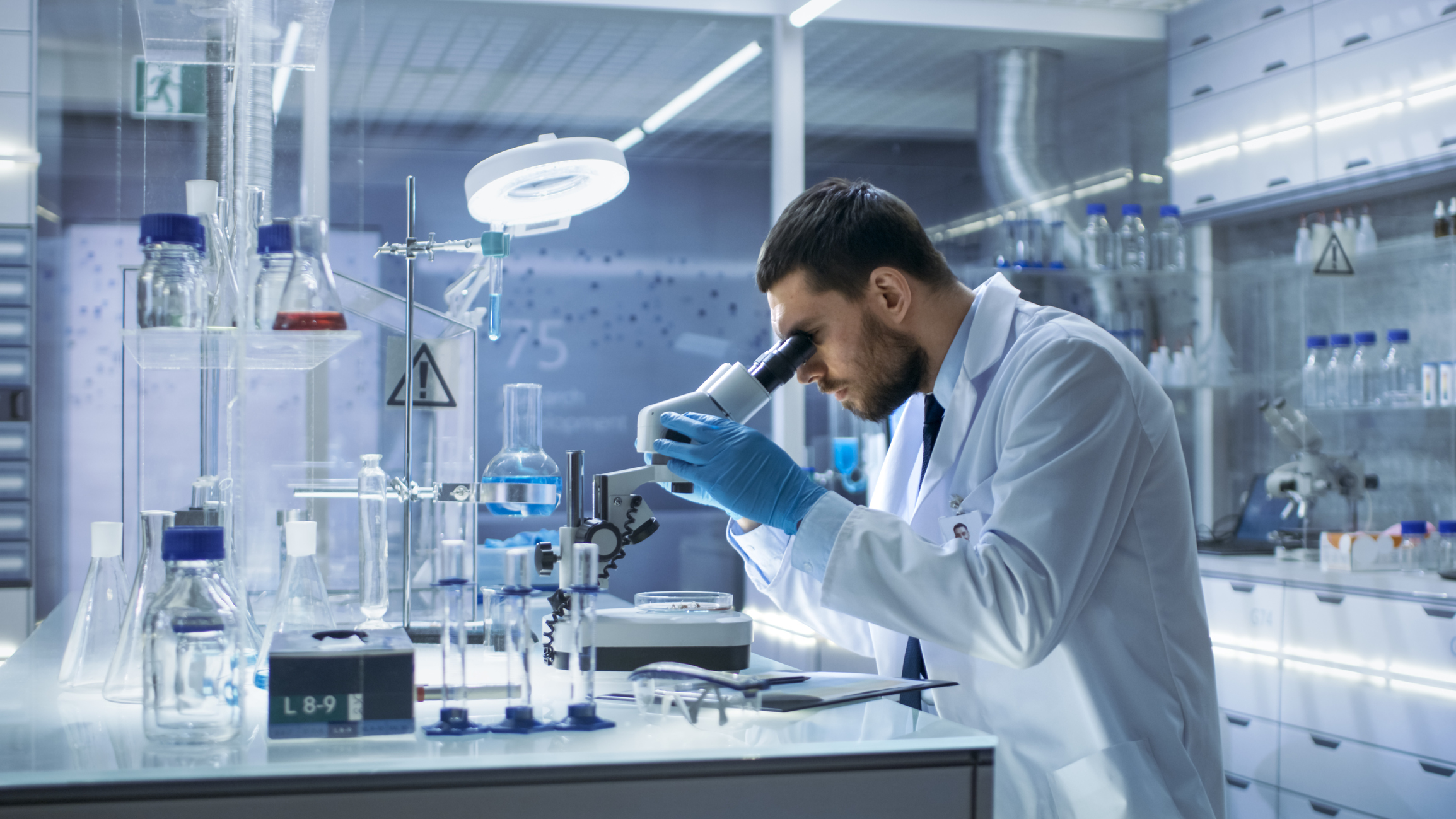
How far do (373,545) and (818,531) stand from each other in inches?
30.5

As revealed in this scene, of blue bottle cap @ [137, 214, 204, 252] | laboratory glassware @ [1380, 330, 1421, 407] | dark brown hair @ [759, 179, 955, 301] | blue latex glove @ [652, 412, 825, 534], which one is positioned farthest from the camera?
laboratory glassware @ [1380, 330, 1421, 407]

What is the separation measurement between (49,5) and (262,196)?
2.63 meters

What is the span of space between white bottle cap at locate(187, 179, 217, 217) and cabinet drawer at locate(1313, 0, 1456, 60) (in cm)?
312

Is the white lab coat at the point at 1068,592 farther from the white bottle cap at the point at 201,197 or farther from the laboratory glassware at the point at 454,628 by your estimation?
the white bottle cap at the point at 201,197

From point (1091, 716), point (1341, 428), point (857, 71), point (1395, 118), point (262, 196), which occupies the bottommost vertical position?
point (1091, 716)

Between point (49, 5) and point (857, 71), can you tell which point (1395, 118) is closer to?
point (857, 71)

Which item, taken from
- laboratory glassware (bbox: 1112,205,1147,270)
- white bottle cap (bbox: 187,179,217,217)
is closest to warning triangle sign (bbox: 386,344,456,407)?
white bottle cap (bbox: 187,179,217,217)

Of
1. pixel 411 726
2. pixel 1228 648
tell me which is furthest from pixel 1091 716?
pixel 1228 648

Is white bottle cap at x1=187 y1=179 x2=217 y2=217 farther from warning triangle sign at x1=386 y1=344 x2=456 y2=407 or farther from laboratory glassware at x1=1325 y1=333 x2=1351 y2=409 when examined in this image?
laboratory glassware at x1=1325 y1=333 x2=1351 y2=409

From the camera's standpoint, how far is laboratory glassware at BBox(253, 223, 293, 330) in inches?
52.3

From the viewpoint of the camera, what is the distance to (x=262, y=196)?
5.44 ft

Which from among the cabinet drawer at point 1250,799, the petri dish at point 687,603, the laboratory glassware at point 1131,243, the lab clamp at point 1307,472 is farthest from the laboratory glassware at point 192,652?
the laboratory glassware at point 1131,243

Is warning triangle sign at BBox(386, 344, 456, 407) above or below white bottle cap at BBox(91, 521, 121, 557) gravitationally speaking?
above

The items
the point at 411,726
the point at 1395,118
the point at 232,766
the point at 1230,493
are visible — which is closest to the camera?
the point at 232,766
